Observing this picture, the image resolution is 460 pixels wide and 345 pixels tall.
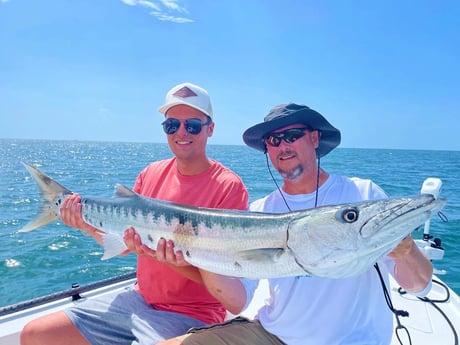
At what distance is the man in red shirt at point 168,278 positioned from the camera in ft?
9.95

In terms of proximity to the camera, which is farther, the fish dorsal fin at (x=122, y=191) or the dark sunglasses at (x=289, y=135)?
the fish dorsal fin at (x=122, y=191)

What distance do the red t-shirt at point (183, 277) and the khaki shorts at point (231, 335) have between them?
0.30 metres

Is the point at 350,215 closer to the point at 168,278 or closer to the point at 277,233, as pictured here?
the point at 277,233

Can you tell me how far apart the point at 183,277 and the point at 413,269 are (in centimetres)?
172

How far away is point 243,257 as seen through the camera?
2340 mm

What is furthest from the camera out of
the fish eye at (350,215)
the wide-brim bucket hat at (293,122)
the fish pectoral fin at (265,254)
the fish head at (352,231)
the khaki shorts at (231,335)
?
the wide-brim bucket hat at (293,122)

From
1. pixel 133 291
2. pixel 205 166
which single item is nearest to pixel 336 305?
pixel 205 166

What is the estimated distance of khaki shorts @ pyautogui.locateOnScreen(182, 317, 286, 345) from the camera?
2746 mm

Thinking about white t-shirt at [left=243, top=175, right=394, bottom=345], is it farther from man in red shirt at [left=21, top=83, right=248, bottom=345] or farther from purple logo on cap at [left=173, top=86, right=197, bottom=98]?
purple logo on cap at [left=173, top=86, right=197, bottom=98]

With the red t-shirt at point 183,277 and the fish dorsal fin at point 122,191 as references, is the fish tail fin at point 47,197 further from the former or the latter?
the red t-shirt at point 183,277

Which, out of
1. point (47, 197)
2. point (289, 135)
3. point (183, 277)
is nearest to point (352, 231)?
point (289, 135)

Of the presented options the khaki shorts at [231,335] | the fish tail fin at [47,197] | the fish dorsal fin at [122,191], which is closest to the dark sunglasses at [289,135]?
the fish dorsal fin at [122,191]

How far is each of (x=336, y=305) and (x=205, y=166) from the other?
166 cm

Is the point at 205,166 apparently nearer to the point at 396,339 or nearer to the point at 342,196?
the point at 342,196
